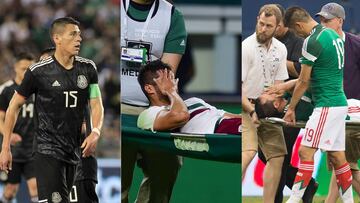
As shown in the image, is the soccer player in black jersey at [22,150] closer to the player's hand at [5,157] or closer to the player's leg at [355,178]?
the player's hand at [5,157]

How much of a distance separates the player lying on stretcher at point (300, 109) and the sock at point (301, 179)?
36cm

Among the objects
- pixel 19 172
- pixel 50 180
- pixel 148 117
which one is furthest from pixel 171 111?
pixel 19 172

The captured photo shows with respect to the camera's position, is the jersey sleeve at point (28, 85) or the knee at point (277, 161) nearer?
the jersey sleeve at point (28, 85)

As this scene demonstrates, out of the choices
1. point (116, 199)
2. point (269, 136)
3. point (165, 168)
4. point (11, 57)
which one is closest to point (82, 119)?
point (165, 168)

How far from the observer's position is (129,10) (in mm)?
7945

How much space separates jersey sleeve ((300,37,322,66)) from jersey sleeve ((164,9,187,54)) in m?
0.97

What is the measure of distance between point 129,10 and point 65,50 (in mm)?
613

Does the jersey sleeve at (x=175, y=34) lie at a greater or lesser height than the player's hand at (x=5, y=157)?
greater

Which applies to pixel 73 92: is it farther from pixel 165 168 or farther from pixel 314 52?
pixel 314 52

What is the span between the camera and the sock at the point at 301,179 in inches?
320

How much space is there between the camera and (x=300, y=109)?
322 inches

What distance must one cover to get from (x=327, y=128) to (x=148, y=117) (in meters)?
1.43

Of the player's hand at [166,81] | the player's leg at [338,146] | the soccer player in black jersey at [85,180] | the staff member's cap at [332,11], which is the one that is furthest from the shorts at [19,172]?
the staff member's cap at [332,11]

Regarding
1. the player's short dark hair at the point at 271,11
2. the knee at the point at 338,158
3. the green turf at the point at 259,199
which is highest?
the player's short dark hair at the point at 271,11
